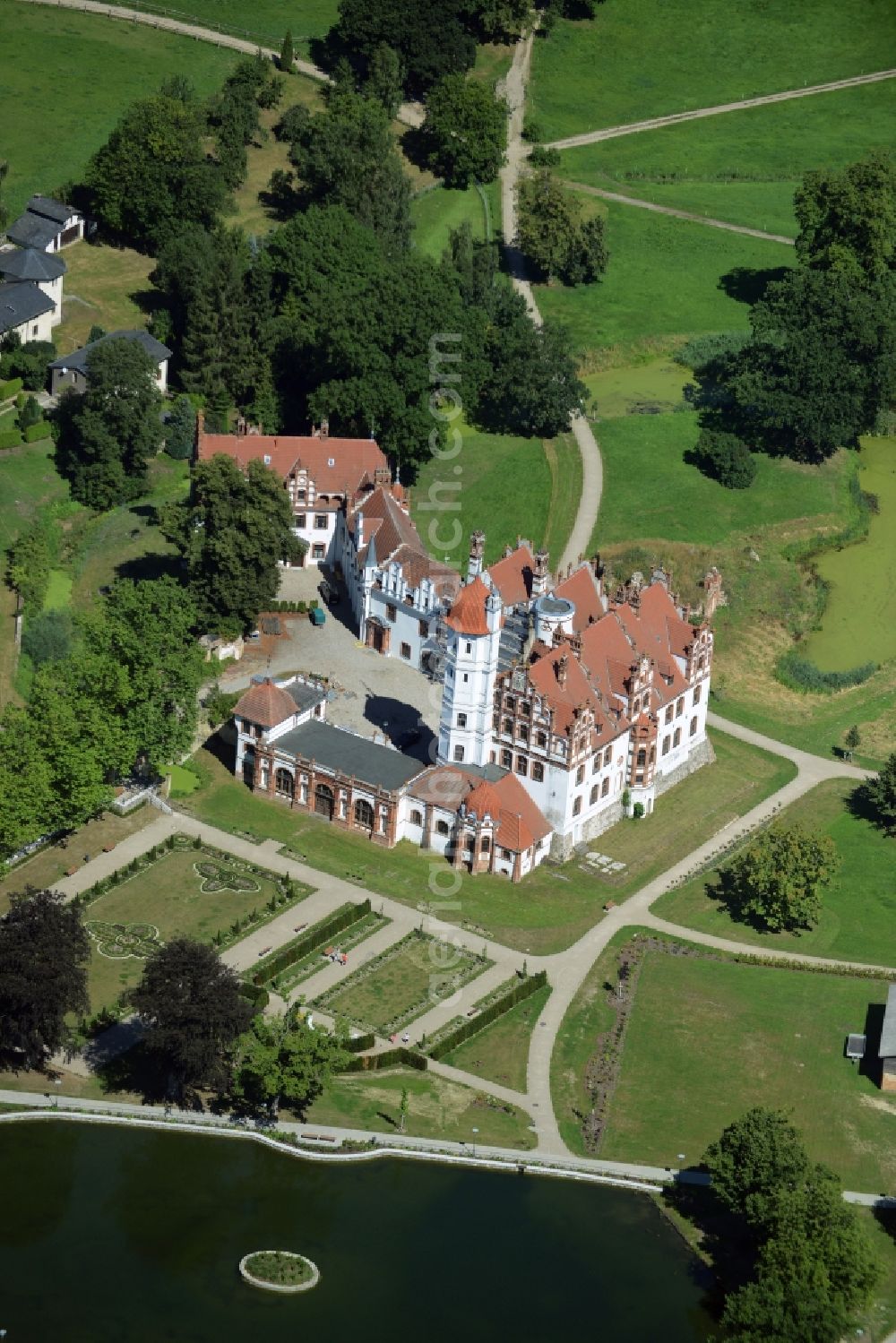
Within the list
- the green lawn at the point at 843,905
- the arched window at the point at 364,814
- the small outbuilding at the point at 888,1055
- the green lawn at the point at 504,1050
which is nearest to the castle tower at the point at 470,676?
the arched window at the point at 364,814

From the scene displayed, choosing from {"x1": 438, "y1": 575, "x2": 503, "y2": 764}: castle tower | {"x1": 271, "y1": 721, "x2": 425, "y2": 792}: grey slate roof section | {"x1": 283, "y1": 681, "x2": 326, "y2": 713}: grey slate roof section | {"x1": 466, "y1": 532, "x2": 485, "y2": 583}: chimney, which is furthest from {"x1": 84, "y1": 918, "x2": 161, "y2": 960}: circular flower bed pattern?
{"x1": 466, "y1": 532, "x2": 485, "y2": 583}: chimney

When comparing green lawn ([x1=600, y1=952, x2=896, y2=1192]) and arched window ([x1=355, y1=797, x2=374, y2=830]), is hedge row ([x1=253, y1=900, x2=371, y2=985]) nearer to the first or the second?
arched window ([x1=355, y1=797, x2=374, y2=830])

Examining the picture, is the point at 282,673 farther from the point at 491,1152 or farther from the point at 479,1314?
the point at 479,1314

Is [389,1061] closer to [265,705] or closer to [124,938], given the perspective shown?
[124,938]

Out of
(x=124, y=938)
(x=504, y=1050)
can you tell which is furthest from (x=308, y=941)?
(x=504, y=1050)

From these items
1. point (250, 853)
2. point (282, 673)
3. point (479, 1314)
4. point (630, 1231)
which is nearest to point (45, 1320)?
point (479, 1314)

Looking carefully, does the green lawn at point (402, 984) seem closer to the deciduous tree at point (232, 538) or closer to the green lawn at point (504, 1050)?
the green lawn at point (504, 1050)

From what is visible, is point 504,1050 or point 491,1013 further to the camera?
point 491,1013
